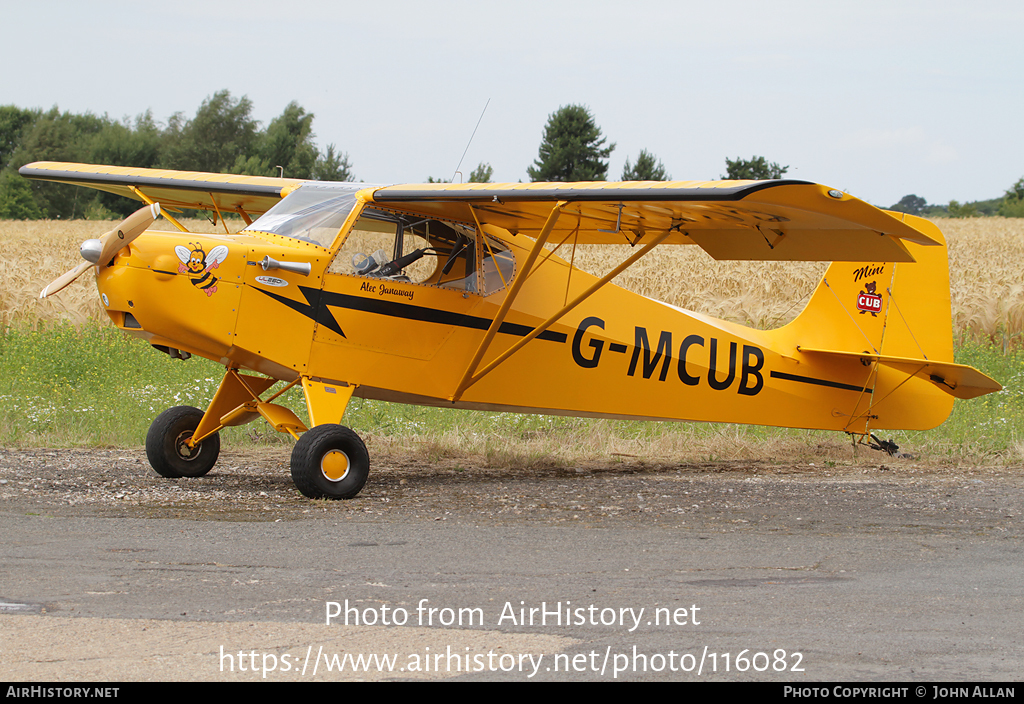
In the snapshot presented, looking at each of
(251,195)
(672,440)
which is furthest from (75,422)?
(672,440)

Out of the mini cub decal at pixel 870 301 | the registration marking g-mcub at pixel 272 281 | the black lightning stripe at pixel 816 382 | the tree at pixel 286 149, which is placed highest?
the tree at pixel 286 149

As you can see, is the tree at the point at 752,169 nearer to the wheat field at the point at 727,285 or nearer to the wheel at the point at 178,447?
the wheat field at the point at 727,285

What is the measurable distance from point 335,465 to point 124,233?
2.39 metres

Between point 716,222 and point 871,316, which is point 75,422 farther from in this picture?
point 871,316

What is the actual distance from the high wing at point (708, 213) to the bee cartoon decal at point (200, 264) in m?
1.50

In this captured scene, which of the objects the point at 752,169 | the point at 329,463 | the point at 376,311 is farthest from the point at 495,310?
the point at 752,169

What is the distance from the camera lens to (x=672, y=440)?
11.4m

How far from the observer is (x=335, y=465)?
24.4 feet

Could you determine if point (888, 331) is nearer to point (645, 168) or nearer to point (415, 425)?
point (415, 425)

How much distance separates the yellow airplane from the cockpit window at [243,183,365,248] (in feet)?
0.06

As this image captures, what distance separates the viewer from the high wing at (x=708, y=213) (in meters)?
6.44

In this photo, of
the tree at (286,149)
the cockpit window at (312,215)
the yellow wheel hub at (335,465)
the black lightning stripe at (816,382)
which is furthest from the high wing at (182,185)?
the tree at (286,149)

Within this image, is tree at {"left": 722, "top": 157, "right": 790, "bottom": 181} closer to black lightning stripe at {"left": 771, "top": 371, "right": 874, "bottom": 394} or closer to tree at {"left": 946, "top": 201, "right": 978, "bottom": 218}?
tree at {"left": 946, "top": 201, "right": 978, "bottom": 218}

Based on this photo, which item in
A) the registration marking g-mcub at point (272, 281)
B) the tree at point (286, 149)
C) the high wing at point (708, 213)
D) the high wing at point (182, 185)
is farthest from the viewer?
the tree at point (286, 149)
